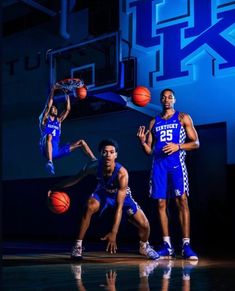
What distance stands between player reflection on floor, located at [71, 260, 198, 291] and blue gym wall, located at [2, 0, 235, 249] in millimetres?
2334

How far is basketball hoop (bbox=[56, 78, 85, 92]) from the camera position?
607 centimetres

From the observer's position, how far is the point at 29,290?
6.63 feet

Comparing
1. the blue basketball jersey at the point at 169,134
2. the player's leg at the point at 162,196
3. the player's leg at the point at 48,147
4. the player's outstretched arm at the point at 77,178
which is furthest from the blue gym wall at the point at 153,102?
the player's leg at the point at 162,196

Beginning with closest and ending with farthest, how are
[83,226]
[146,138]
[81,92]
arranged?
[83,226]
[146,138]
[81,92]

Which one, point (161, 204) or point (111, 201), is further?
point (161, 204)

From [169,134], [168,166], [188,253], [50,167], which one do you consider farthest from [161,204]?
[50,167]

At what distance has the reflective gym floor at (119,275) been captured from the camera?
216 centimetres

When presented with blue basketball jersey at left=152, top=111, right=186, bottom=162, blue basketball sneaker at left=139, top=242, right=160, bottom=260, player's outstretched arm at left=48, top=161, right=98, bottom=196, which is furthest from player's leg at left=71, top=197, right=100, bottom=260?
player's outstretched arm at left=48, top=161, right=98, bottom=196

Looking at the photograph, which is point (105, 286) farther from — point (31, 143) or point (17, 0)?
point (17, 0)

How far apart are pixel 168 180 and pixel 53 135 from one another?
2.70m

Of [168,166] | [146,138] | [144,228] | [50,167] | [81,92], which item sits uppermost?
[81,92]

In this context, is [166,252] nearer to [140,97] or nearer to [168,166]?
[168,166]

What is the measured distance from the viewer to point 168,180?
4.02 metres

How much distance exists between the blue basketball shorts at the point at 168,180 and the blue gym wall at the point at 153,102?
62.7 inches
